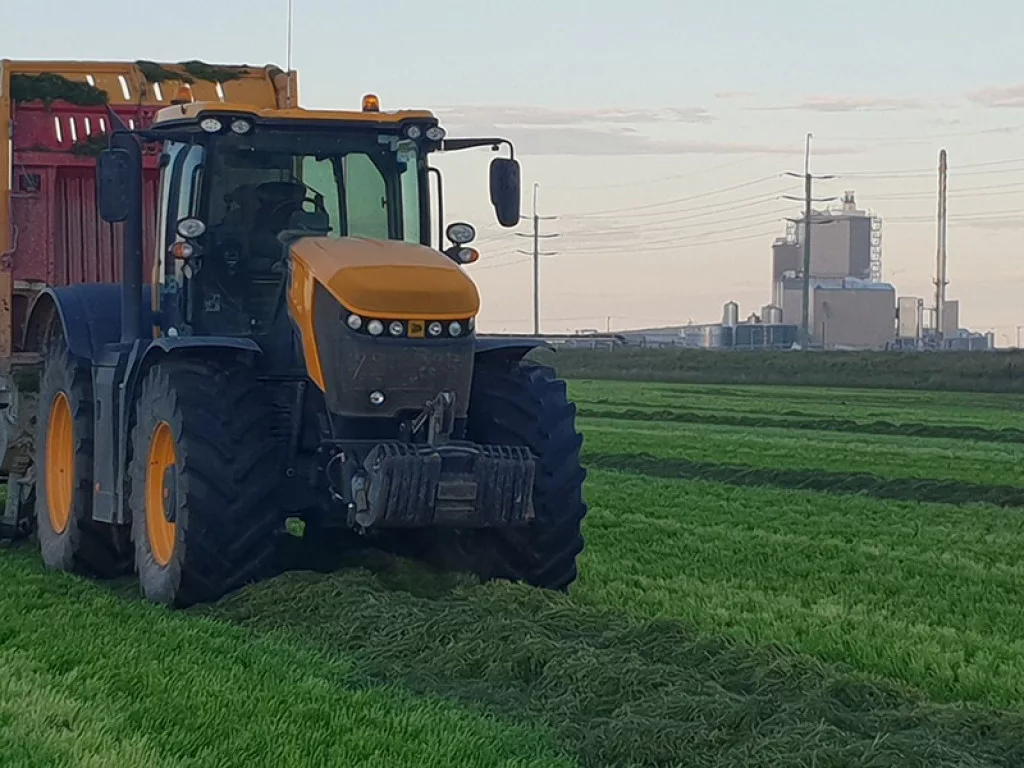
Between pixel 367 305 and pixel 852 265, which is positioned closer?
pixel 367 305

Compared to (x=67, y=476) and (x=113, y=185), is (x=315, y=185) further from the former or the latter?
(x=67, y=476)

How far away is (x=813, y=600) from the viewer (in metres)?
10.9

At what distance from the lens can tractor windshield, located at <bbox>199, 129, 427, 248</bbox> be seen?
11.0 m

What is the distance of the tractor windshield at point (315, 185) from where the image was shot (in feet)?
36.0

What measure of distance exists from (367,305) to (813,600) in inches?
132

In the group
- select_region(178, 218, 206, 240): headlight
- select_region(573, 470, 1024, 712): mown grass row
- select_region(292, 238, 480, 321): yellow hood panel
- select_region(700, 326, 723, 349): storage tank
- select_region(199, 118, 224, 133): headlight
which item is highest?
select_region(199, 118, 224, 133): headlight

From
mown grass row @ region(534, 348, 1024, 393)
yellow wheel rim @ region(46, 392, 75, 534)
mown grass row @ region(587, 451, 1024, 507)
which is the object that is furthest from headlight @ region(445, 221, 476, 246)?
mown grass row @ region(534, 348, 1024, 393)

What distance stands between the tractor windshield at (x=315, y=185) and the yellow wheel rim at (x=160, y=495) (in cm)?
135

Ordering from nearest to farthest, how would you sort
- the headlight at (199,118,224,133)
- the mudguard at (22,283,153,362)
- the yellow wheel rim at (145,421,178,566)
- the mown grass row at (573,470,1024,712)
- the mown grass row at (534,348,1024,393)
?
the mown grass row at (573,470,1024,712)
the yellow wheel rim at (145,421,178,566)
the headlight at (199,118,224,133)
the mudguard at (22,283,153,362)
the mown grass row at (534,348,1024,393)

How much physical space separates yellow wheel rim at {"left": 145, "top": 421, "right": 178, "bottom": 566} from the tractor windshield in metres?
1.35

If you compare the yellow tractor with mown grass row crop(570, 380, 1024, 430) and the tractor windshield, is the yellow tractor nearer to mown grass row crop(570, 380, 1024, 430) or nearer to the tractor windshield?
the tractor windshield

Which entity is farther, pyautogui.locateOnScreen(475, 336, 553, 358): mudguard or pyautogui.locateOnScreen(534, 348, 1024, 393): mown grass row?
pyautogui.locateOnScreen(534, 348, 1024, 393): mown grass row

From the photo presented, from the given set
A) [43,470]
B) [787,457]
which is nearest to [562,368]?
[787,457]

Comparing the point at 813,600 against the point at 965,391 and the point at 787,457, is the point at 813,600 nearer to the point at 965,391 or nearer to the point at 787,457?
the point at 787,457
